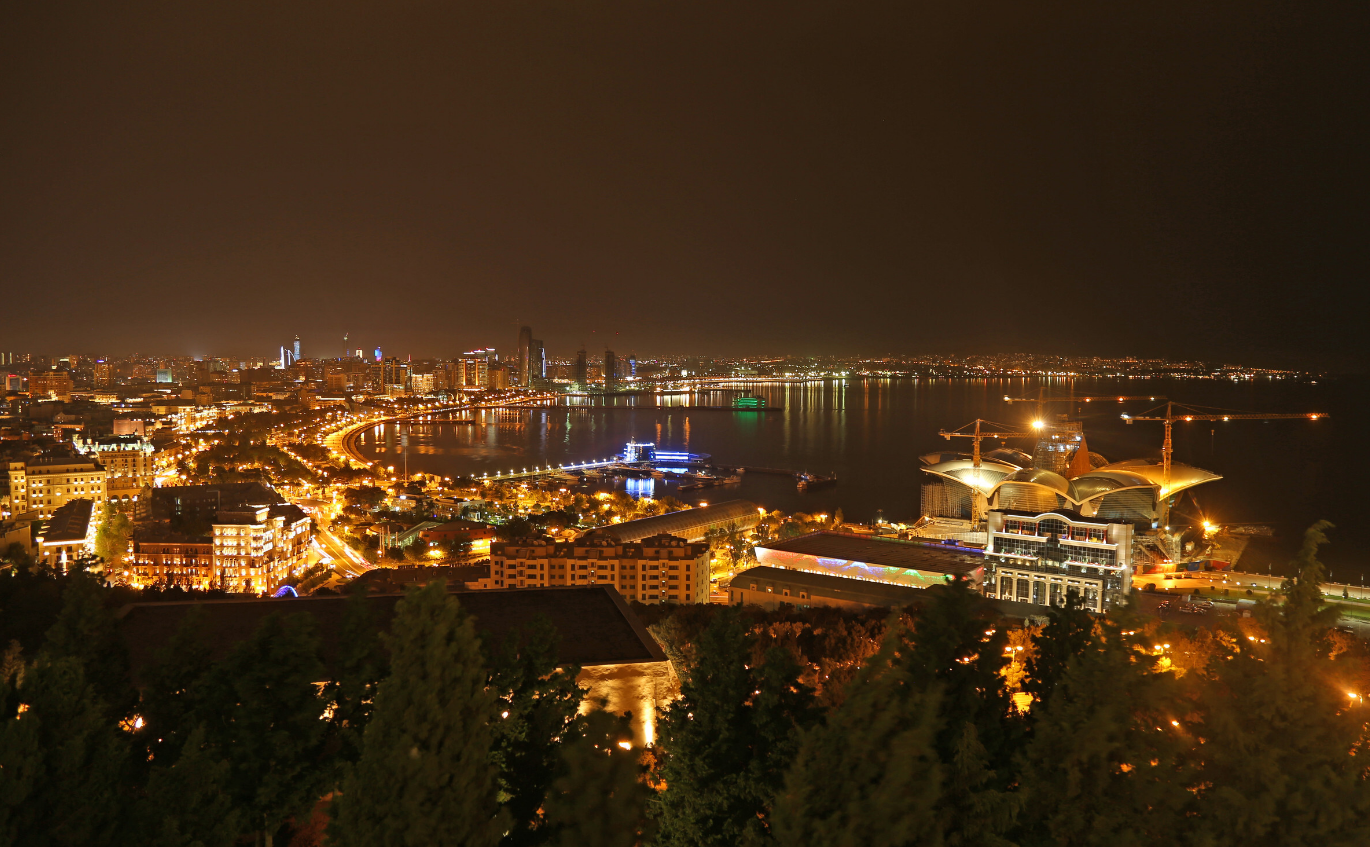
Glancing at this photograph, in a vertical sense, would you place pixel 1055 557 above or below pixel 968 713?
below

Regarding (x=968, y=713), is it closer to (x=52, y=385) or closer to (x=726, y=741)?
(x=726, y=741)

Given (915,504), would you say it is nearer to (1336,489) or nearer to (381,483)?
(1336,489)

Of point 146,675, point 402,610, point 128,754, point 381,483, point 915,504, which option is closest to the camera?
point 402,610

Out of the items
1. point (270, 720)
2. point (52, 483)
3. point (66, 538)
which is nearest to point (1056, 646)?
point (270, 720)

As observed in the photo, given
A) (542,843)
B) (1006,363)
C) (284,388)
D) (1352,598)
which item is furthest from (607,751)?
(1006,363)

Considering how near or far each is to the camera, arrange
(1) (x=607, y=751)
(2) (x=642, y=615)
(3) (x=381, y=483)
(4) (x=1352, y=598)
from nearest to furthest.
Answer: (1) (x=607, y=751), (2) (x=642, y=615), (4) (x=1352, y=598), (3) (x=381, y=483)

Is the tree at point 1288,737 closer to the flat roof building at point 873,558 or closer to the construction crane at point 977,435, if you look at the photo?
the flat roof building at point 873,558
